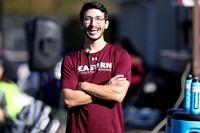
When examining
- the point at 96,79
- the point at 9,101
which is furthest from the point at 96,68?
the point at 9,101

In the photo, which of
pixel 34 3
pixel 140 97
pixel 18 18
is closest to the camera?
pixel 140 97

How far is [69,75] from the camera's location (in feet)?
12.2

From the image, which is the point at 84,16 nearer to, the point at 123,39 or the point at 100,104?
the point at 100,104

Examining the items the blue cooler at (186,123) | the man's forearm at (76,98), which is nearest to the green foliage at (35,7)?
the blue cooler at (186,123)

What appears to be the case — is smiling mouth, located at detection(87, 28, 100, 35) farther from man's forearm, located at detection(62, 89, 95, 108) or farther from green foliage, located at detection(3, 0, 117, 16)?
green foliage, located at detection(3, 0, 117, 16)

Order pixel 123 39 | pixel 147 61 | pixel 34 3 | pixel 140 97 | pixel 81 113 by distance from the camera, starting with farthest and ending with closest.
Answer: pixel 34 3 < pixel 147 61 < pixel 140 97 < pixel 123 39 < pixel 81 113

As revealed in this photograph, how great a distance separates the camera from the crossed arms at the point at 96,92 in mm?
3598

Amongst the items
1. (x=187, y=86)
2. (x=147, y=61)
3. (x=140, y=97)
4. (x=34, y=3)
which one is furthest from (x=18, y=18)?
(x=187, y=86)

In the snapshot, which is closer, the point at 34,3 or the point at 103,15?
the point at 103,15

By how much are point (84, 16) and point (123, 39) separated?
223 inches

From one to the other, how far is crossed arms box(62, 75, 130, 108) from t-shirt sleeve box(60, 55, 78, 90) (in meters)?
0.06

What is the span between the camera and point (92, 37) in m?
3.65

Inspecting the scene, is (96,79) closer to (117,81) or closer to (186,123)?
(117,81)

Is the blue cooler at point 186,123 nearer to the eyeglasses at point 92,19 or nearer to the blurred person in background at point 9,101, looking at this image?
the eyeglasses at point 92,19
